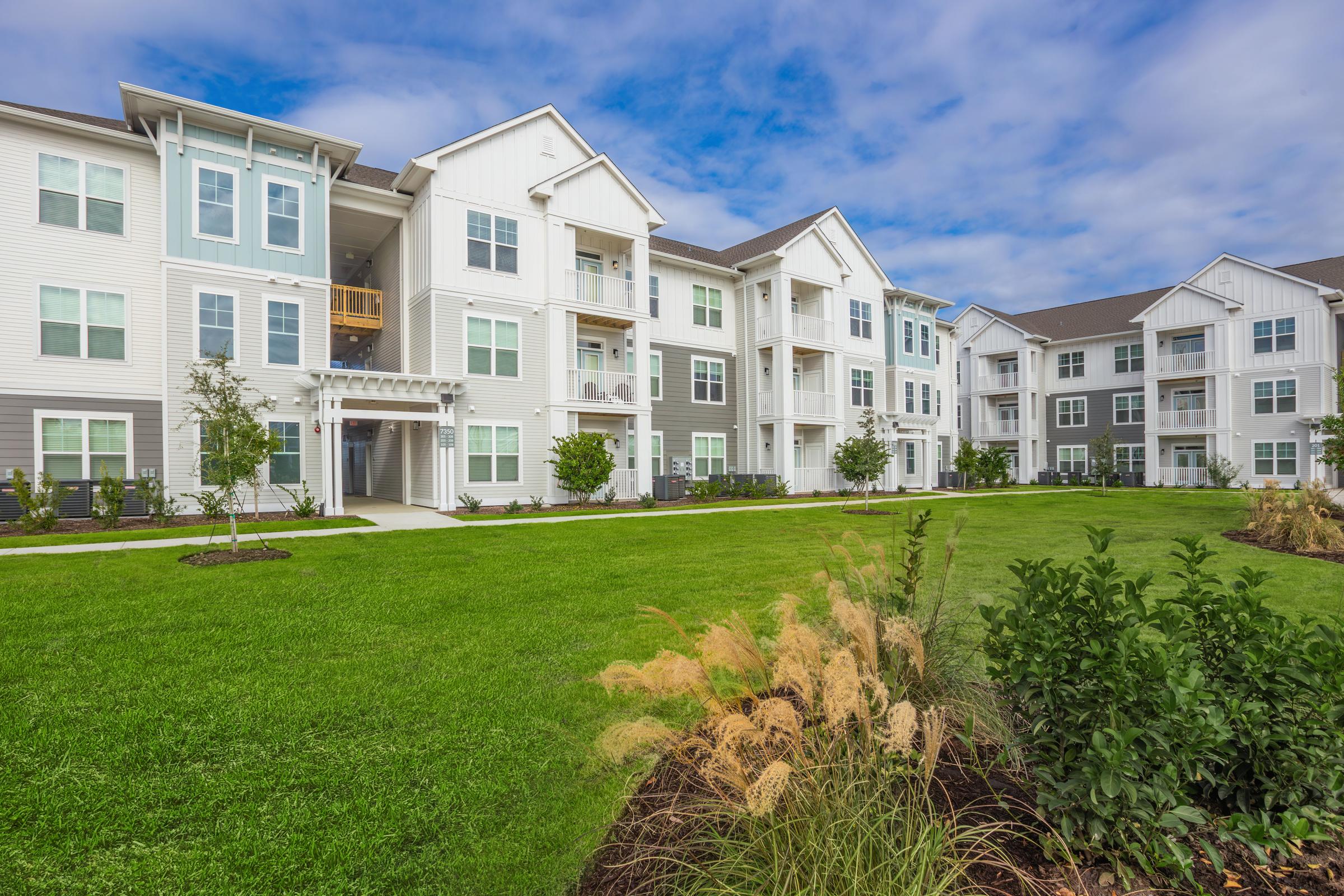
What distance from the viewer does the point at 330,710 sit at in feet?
12.9

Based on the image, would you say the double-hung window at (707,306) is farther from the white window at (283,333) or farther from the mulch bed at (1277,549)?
the mulch bed at (1277,549)

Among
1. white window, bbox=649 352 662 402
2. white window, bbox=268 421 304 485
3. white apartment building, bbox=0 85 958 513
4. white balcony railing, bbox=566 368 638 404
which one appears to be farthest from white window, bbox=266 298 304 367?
white window, bbox=649 352 662 402

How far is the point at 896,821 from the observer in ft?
7.20

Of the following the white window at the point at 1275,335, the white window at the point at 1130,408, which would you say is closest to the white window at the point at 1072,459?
the white window at the point at 1130,408

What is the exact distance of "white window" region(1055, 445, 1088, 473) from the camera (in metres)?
37.2

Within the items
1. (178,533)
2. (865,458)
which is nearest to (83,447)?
(178,533)

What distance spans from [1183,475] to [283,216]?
40.5 m

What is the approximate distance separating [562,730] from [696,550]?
6.68 m

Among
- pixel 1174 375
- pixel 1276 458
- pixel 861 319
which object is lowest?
pixel 1276 458

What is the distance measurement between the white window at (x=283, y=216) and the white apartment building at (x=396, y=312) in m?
0.06

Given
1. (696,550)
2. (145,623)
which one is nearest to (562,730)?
(145,623)

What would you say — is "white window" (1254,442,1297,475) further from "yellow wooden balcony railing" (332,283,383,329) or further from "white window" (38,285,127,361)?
"white window" (38,285,127,361)

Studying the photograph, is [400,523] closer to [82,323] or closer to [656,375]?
[82,323]

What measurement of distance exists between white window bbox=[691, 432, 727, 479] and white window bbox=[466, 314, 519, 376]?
8150 millimetres
